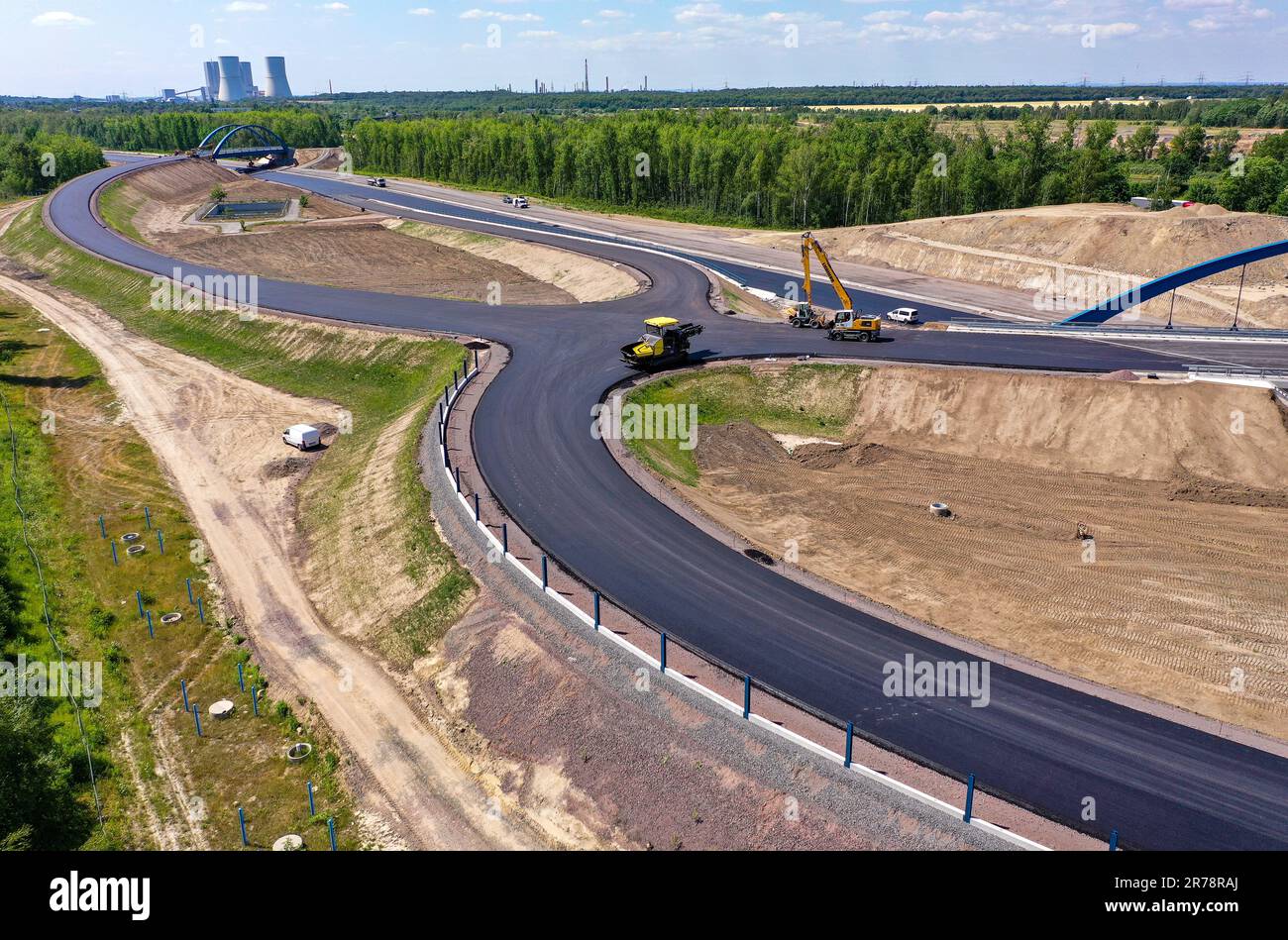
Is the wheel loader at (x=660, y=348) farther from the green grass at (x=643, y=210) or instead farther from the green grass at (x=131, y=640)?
the green grass at (x=643, y=210)

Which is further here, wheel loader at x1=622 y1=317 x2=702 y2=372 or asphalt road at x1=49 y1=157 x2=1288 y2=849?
wheel loader at x1=622 y1=317 x2=702 y2=372

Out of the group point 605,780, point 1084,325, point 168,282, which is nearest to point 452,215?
point 168,282

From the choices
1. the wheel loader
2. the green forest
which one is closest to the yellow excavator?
the wheel loader

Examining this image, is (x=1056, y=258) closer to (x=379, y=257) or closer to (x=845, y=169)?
(x=845, y=169)

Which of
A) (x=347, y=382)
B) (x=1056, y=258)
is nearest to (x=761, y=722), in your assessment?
(x=347, y=382)

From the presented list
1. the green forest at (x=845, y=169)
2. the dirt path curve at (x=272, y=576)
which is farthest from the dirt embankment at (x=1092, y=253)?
the dirt path curve at (x=272, y=576)

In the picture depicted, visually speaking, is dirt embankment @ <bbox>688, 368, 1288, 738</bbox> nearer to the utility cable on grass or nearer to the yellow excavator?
the yellow excavator
